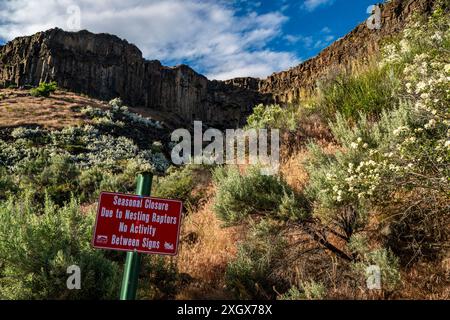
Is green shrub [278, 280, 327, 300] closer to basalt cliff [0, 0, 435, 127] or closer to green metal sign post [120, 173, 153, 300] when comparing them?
green metal sign post [120, 173, 153, 300]

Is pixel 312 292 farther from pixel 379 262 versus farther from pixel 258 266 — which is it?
pixel 258 266

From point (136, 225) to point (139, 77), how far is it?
70951 mm

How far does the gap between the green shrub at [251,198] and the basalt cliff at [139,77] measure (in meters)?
55.3

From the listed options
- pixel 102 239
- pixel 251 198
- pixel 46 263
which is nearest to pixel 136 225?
pixel 102 239

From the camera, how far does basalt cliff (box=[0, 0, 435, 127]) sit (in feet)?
210

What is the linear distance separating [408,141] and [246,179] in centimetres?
268

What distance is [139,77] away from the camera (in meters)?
71.6

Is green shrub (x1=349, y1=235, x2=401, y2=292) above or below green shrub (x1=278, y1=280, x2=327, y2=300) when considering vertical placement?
above

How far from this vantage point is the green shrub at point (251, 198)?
249 inches

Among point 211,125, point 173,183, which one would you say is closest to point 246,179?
point 173,183

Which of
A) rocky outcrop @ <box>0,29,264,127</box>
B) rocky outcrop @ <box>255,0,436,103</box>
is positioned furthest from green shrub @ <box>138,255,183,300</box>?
rocky outcrop @ <box>0,29,264,127</box>

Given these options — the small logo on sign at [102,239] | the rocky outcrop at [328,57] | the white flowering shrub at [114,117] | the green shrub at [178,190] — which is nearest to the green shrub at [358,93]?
the green shrub at [178,190]

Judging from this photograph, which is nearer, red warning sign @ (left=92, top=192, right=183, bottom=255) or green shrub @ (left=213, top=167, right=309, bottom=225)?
red warning sign @ (left=92, top=192, right=183, bottom=255)

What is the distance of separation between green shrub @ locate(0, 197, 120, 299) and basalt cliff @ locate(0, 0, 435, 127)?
5646 cm
